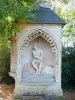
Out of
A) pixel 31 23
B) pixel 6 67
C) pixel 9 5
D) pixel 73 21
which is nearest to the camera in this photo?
pixel 9 5

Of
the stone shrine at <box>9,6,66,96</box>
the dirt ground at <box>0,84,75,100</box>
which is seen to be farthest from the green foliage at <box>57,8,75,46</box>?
the stone shrine at <box>9,6,66,96</box>

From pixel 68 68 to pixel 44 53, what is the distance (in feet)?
7.13

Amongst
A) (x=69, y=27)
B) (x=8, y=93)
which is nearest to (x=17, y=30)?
(x=8, y=93)

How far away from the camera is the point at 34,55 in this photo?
26.2 ft

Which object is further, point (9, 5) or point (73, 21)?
point (73, 21)

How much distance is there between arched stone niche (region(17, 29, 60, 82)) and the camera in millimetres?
7761

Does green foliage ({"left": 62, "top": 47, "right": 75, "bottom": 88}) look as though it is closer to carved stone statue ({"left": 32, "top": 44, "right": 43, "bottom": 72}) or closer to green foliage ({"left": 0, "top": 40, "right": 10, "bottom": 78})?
carved stone statue ({"left": 32, "top": 44, "right": 43, "bottom": 72})

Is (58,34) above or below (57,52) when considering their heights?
above

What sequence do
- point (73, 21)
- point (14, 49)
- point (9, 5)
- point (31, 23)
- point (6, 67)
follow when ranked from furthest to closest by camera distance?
point (73, 21), point (6, 67), point (14, 49), point (31, 23), point (9, 5)

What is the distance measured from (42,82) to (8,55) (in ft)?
9.90

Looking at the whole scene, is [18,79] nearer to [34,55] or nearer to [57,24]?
[34,55]

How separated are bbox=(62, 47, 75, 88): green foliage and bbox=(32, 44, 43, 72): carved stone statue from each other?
2.18 meters

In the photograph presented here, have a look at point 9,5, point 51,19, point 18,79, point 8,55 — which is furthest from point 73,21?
point 9,5

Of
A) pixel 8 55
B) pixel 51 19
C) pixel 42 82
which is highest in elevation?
pixel 51 19
